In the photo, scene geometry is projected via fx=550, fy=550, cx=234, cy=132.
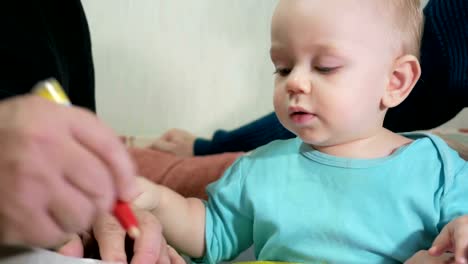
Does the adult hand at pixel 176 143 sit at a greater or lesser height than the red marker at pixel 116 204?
lesser

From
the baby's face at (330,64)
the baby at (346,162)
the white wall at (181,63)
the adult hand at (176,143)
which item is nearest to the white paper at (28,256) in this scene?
the baby at (346,162)

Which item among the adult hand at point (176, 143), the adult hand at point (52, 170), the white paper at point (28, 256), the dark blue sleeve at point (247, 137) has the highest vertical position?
the adult hand at point (52, 170)

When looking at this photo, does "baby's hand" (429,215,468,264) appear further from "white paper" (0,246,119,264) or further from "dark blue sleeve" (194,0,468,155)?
"dark blue sleeve" (194,0,468,155)

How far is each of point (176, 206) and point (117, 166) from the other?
1.25 feet

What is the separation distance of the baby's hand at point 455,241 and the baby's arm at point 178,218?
0.97ft

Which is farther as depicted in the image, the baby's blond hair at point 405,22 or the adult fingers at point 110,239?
the baby's blond hair at point 405,22

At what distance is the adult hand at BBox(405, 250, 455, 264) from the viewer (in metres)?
0.54

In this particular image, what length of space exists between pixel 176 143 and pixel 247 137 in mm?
182

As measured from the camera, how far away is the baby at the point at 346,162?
2.04ft

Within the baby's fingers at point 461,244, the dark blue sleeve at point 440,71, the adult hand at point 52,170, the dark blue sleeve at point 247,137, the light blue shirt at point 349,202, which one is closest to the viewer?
the adult hand at point 52,170

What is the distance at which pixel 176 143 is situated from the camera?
A: 1276mm

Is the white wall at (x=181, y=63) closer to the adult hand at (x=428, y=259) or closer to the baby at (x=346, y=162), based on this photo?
the baby at (x=346, y=162)

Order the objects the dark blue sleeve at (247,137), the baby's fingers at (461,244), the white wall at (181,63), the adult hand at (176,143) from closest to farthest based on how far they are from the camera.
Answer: the baby's fingers at (461,244) < the dark blue sleeve at (247,137) < the adult hand at (176,143) < the white wall at (181,63)

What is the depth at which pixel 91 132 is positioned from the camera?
12.0 inches
